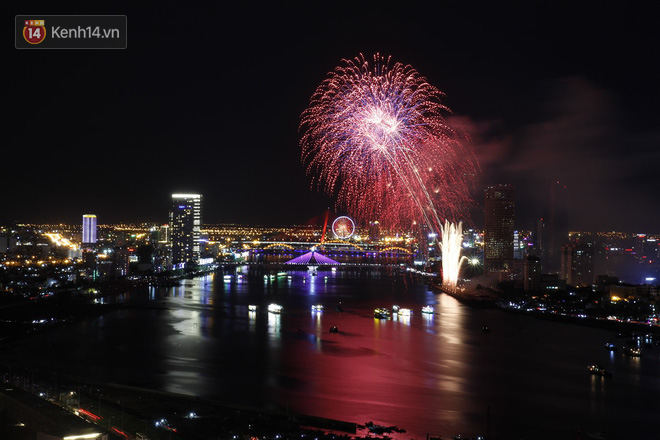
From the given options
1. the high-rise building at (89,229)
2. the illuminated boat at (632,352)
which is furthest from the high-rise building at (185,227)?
the illuminated boat at (632,352)

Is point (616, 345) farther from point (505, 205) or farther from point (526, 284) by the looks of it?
point (505, 205)

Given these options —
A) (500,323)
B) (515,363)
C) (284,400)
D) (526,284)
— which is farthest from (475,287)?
(284,400)

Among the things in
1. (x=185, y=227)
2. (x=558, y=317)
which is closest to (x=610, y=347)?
(x=558, y=317)

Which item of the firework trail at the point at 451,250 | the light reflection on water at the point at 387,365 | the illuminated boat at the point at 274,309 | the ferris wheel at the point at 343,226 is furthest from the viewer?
the ferris wheel at the point at 343,226

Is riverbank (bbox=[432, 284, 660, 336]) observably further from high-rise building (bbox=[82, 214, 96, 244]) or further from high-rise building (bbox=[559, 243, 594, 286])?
high-rise building (bbox=[82, 214, 96, 244])

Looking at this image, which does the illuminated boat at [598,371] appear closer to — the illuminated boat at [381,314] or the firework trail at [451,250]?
the illuminated boat at [381,314]

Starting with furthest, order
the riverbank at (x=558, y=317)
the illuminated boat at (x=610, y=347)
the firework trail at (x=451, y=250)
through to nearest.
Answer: the firework trail at (x=451, y=250) < the riverbank at (x=558, y=317) < the illuminated boat at (x=610, y=347)

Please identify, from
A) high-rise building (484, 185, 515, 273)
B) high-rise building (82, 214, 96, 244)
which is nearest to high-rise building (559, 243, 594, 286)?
high-rise building (484, 185, 515, 273)

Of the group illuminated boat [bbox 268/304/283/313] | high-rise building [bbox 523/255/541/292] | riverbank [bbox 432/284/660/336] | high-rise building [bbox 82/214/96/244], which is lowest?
riverbank [bbox 432/284/660/336]
